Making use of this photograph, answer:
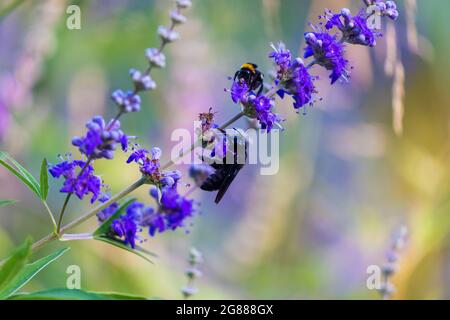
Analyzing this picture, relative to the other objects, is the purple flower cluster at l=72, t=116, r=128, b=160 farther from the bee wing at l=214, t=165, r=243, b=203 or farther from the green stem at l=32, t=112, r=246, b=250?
the bee wing at l=214, t=165, r=243, b=203

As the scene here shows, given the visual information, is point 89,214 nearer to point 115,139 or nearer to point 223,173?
point 115,139

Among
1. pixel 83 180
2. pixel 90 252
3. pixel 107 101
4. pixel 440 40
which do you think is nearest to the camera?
pixel 83 180

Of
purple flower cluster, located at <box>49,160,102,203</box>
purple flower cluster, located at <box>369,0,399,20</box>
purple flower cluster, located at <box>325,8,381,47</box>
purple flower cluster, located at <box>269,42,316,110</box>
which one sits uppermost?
purple flower cluster, located at <box>369,0,399,20</box>

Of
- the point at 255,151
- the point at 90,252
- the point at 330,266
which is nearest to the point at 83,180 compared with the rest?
the point at 255,151

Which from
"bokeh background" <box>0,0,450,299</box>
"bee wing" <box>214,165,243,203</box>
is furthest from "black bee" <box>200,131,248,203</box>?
"bokeh background" <box>0,0,450,299</box>

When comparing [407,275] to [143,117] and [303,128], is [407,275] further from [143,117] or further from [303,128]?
[143,117]

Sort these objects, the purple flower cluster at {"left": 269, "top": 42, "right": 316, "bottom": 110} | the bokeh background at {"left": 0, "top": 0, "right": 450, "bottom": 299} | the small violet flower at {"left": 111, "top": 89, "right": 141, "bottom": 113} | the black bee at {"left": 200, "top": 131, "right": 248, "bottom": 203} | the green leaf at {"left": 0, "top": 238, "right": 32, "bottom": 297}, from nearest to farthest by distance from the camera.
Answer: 1. the green leaf at {"left": 0, "top": 238, "right": 32, "bottom": 297}
2. the small violet flower at {"left": 111, "top": 89, "right": 141, "bottom": 113}
3. the purple flower cluster at {"left": 269, "top": 42, "right": 316, "bottom": 110}
4. the black bee at {"left": 200, "top": 131, "right": 248, "bottom": 203}
5. the bokeh background at {"left": 0, "top": 0, "right": 450, "bottom": 299}

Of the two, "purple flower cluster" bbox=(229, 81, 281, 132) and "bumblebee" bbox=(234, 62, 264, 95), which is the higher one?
"bumblebee" bbox=(234, 62, 264, 95)
